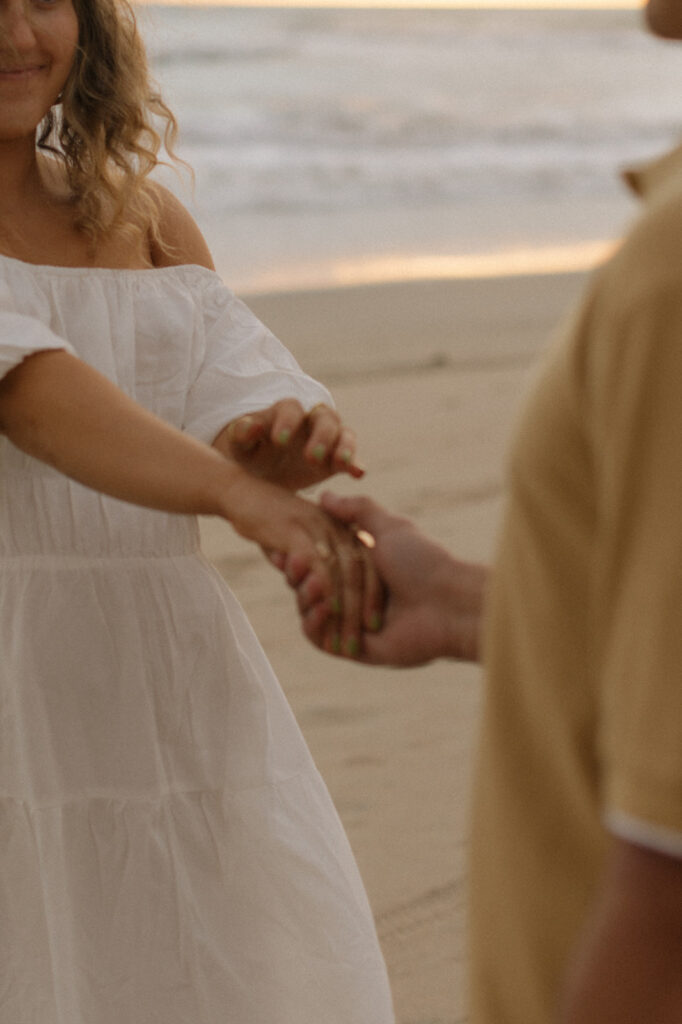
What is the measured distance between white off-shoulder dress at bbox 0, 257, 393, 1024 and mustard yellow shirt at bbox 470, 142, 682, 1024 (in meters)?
1.12

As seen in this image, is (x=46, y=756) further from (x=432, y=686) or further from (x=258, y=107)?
(x=258, y=107)

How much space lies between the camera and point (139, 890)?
80.4 inches

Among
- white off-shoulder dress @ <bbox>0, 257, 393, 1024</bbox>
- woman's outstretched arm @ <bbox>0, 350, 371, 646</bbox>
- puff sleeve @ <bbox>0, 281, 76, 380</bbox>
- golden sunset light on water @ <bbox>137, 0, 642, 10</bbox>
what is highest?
puff sleeve @ <bbox>0, 281, 76, 380</bbox>

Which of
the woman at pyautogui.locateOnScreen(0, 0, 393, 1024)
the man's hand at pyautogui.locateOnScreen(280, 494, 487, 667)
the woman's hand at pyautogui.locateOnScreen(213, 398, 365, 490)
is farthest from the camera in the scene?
the woman at pyautogui.locateOnScreen(0, 0, 393, 1024)

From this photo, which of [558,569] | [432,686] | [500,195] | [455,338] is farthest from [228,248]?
[558,569]

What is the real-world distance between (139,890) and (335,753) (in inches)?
76.5

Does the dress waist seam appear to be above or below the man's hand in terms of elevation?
below

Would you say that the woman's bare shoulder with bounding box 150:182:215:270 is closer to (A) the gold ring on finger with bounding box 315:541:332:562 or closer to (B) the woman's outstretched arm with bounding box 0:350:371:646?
(B) the woman's outstretched arm with bounding box 0:350:371:646

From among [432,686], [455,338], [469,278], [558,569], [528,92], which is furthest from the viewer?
[528,92]

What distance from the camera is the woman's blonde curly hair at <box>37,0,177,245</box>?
2117 mm

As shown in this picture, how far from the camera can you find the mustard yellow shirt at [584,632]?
2.43 feet

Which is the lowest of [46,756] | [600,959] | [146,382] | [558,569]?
[46,756]

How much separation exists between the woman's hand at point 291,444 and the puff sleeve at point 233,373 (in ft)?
0.16

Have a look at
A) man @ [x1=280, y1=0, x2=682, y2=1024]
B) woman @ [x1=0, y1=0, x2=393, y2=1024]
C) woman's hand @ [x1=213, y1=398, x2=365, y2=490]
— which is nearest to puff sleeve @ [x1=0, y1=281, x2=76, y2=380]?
woman @ [x1=0, y1=0, x2=393, y2=1024]
